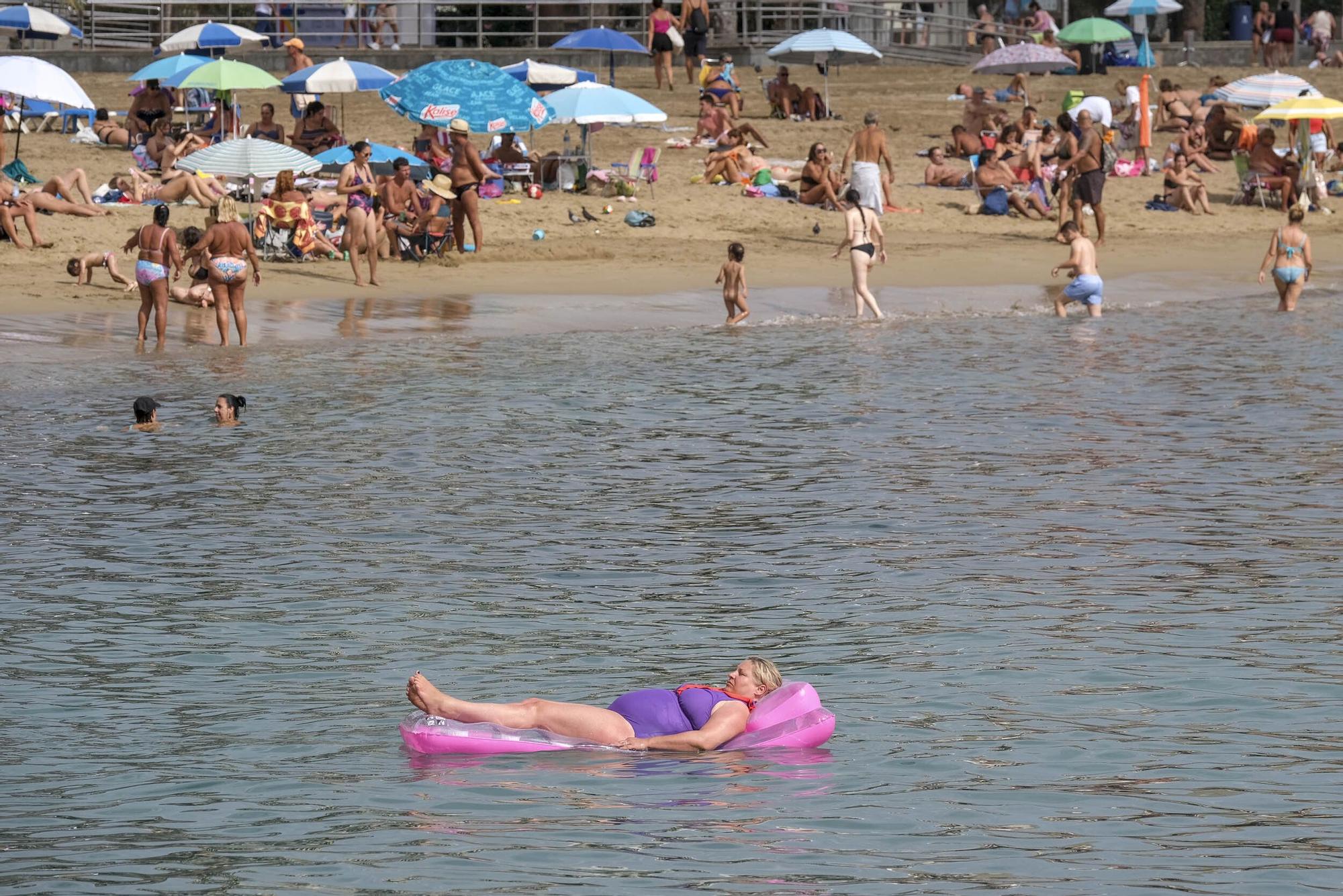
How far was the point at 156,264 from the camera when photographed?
18781 millimetres

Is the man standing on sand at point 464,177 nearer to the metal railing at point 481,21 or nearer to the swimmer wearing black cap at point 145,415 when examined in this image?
the swimmer wearing black cap at point 145,415

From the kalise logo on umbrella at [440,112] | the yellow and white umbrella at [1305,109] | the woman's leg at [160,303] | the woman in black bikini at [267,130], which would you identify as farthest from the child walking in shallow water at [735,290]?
the yellow and white umbrella at [1305,109]

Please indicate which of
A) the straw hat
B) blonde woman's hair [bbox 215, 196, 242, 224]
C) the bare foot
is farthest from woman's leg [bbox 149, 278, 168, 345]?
the bare foot

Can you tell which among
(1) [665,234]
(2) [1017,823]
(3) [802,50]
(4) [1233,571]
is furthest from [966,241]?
(2) [1017,823]

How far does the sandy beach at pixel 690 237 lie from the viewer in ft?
75.6

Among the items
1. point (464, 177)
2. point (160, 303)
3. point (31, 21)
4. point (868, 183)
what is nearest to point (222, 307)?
point (160, 303)

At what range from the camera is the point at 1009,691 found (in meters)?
8.98

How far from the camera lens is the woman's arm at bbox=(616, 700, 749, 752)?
27.0 ft

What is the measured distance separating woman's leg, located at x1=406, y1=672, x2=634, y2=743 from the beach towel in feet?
57.4

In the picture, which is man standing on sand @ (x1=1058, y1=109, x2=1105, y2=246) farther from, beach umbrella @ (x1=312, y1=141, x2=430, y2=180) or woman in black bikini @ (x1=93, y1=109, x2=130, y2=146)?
woman in black bikini @ (x1=93, y1=109, x2=130, y2=146)

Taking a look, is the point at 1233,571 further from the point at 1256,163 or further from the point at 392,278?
the point at 1256,163

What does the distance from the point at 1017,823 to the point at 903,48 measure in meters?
33.8

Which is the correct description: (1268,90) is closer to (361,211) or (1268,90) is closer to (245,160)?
(361,211)

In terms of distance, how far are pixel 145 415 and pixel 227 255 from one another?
3.83 metres
